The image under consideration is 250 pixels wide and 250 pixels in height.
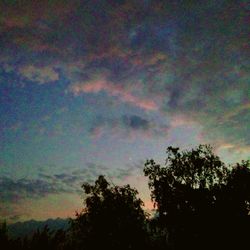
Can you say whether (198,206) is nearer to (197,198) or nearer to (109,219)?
(197,198)

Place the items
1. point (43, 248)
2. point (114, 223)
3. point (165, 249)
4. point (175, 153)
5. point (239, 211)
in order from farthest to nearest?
point (114, 223), point (175, 153), point (239, 211), point (165, 249), point (43, 248)

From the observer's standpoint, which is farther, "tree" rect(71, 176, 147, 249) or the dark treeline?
"tree" rect(71, 176, 147, 249)

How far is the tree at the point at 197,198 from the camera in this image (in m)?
52.0

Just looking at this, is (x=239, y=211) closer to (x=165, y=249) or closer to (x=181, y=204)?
(x=181, y=204)

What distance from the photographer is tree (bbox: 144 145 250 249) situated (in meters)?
52.0

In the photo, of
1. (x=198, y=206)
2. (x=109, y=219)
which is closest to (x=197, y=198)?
(x=198, y=206)

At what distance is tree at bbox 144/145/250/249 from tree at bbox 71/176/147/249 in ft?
38.2

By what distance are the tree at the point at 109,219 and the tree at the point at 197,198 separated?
11629mm

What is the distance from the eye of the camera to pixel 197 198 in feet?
175

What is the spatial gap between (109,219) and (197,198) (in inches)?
857

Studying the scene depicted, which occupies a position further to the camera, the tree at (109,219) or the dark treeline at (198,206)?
the tree at (109,219)

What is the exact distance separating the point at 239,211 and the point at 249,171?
7733 millimetres

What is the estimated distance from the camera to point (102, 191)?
6788cm

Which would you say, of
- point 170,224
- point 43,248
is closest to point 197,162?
point 170,224
